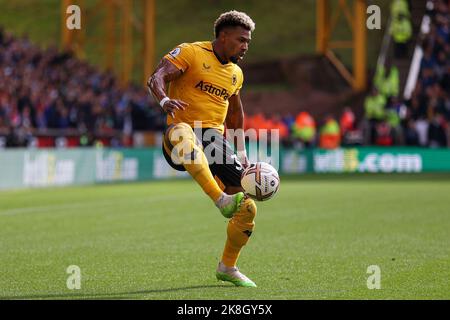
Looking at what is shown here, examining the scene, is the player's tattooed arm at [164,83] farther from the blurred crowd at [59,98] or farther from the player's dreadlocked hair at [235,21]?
the blurred crowd at [59,98]

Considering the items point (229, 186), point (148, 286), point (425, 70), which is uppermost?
point (425, 70)

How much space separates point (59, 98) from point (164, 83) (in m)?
22.4

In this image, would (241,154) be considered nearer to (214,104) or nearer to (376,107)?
(214,104)

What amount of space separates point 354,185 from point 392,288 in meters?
18.2

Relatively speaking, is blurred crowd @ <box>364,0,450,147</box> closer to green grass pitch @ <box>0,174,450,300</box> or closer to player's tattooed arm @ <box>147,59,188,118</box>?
green grass pitch @ <box>0,174,450,300</box>

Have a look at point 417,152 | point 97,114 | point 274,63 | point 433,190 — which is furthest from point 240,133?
point 274,63

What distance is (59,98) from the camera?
100ft

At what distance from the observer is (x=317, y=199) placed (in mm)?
21156

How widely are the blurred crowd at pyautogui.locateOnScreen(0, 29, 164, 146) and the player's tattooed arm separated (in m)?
17.6

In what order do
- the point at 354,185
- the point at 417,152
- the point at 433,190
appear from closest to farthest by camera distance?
the point at 433,190
the point at 354,185
the point at 417,152

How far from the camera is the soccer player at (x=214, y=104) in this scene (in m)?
8.70

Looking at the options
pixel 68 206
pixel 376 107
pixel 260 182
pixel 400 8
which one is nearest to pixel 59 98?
pixel 68 206

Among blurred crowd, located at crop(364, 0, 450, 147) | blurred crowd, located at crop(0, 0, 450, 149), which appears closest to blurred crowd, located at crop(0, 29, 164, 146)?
blurred crowd, located at crop(0, 0, 450, 149)
